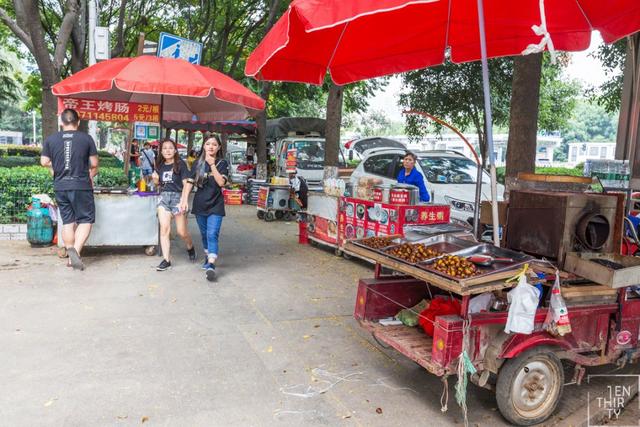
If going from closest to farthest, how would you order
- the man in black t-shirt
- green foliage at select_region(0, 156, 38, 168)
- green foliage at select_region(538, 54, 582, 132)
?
the man in black t-shirt < green foliage at select_region(0, 156, 38, 168) < green foliage at select_region(538, 54, 582, 132)

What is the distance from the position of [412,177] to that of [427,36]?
3009 millimetres

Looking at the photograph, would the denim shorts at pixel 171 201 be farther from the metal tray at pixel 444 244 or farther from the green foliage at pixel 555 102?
the green foliage at pixel 555 102

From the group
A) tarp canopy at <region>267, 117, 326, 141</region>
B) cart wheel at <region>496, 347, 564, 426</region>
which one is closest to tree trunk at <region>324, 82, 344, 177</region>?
tarp canopy at <region>267, 117, 326, 141</region>

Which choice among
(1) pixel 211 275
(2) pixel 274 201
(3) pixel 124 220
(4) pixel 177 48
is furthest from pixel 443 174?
(3) pixel 124 220

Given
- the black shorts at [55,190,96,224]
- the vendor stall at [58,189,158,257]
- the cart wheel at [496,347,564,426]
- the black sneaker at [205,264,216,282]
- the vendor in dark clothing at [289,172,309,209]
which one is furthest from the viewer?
the vendor in dark clothing at [289,172,309,209]

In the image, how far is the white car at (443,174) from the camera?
881cm

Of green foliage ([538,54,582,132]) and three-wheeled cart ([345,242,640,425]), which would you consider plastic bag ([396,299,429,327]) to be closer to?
three-wheeled cart ([345,242,640,425])

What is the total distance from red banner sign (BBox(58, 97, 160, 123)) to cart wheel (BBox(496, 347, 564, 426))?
7503 mm

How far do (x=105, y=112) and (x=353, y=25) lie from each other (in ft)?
17.2

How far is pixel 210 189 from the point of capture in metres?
7.01

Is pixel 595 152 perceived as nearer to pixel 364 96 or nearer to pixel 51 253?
pixel 364 96

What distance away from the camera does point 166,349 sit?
4566mm

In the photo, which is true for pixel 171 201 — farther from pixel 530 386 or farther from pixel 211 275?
pixel 530 386

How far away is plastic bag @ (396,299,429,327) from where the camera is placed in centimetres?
423
